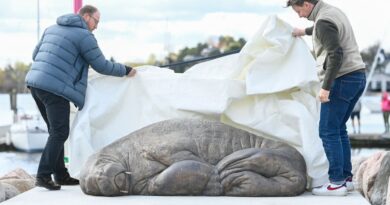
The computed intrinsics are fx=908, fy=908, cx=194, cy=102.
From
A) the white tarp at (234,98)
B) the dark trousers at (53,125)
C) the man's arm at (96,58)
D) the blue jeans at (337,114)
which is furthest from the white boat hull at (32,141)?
the blue jeans at (337,114)

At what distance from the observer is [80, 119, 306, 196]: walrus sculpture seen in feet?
25.5

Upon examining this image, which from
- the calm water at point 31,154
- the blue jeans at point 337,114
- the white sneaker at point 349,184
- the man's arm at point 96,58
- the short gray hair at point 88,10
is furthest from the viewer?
the calm water at point 31,154

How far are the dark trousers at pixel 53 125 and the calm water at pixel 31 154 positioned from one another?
15991 mm

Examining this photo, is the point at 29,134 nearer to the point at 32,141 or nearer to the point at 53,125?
the point at 32,141

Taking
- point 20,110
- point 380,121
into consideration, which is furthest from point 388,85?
point 20,110

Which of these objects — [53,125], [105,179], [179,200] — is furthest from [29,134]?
[179,200]

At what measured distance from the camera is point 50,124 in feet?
26.8

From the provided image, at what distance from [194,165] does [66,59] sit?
1.52 m

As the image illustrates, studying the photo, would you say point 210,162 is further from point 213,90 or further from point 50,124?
point 50,124

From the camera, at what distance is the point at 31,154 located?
4116cm

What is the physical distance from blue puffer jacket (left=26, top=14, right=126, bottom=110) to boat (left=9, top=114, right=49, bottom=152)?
33.3 m

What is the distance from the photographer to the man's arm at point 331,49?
745 cm

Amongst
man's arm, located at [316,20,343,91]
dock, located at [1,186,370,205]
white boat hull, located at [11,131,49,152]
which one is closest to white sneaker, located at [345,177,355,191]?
dock, located at [1,186,370,205]

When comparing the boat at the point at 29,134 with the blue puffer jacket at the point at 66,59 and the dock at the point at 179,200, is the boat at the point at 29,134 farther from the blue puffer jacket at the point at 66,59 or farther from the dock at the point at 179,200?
the dock at the point at 179,200
